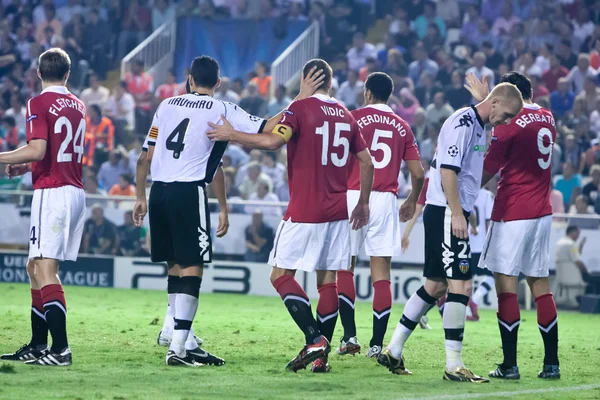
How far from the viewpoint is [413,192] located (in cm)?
961

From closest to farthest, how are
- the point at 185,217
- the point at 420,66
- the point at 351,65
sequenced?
the point at 185,217 < the point at 420,66 < the point at 351,65

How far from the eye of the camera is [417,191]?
963 centimetres

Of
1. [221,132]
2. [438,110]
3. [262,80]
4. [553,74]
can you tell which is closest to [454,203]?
[221,132]

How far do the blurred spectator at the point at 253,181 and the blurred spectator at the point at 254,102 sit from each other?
12.1 ft

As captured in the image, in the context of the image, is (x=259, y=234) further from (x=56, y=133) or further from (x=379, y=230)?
(x=56, y=133)

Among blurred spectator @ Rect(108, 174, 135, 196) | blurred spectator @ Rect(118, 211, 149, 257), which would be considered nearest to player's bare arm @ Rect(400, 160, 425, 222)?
blurred spectator @ Rect(118, 211, 149, 257)

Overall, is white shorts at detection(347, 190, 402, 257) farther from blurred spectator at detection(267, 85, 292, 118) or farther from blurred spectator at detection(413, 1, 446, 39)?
blurred spectator at detection(413, 1, 446, 39)

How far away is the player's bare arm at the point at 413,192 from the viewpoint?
9.47 meters

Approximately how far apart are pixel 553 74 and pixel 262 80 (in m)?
6.35

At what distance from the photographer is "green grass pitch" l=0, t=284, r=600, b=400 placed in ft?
23.9

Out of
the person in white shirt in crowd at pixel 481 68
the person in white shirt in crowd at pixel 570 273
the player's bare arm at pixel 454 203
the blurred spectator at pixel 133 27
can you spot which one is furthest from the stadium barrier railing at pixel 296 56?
the player's bare arm at pixel 454 203

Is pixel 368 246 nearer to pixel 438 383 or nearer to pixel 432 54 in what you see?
pixel 438 383

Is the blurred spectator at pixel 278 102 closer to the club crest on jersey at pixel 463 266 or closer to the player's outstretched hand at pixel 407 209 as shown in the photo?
the player's outstretched hand at pixel 407 209

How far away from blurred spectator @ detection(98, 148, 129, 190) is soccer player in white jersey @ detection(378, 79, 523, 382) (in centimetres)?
1310
